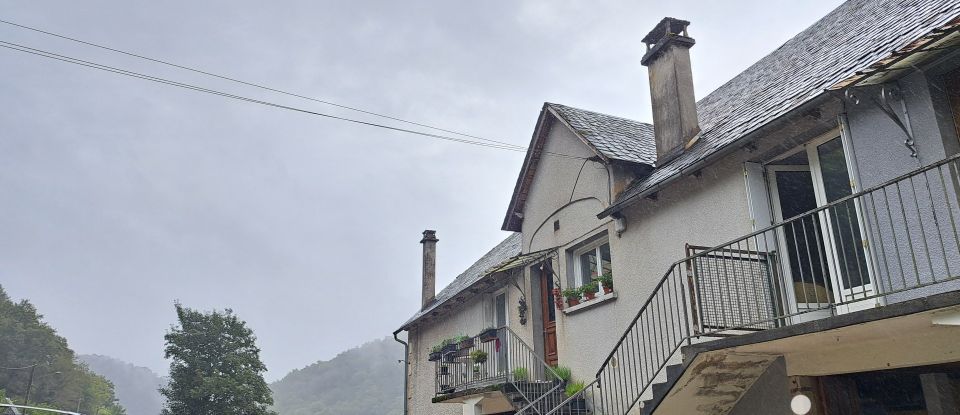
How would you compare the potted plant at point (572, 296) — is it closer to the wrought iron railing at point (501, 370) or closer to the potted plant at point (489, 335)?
the wrought iron railing at point (501, 370)

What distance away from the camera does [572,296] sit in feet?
40.3

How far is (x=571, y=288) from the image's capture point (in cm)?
1263

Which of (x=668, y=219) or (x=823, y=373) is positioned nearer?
(x=823, y=373)

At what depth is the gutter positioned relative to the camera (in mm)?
7328

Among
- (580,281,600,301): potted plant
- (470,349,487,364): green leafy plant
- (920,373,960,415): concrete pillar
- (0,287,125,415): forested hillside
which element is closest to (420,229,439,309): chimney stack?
(470,349,487,364): green leafy plant

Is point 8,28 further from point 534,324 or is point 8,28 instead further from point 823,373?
point 823,373

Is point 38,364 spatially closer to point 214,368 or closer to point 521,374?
point 214,368

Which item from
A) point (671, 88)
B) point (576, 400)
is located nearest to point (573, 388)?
point (576, 400)

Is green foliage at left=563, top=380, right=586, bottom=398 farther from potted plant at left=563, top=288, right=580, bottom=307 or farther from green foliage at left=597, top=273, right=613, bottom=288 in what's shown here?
green foliage at left=597, top=273, right=613, bottom=288

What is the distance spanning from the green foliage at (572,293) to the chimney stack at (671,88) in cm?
273

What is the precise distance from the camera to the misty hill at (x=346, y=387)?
117 m

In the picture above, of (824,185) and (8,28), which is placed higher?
(8,28)

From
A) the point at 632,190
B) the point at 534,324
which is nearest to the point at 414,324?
the point at 534,324

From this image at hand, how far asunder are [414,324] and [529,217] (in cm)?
844
